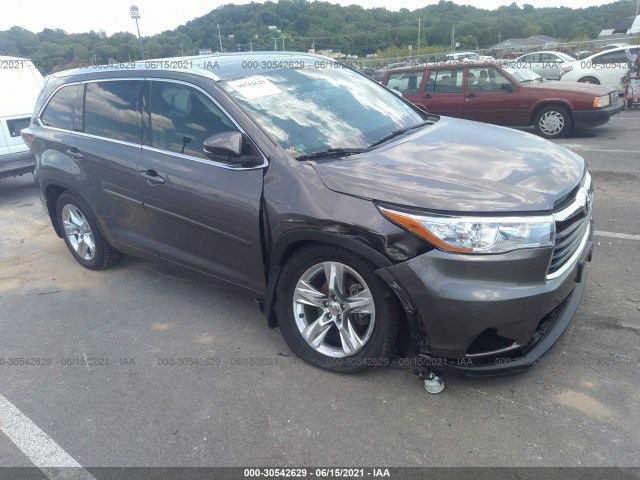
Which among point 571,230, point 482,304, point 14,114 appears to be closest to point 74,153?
point 482,304

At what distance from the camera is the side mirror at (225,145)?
3062mm

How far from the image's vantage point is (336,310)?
3.02 m

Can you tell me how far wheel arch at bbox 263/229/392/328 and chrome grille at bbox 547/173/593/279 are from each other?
88 centimetres

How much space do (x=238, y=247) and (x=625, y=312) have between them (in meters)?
2.69

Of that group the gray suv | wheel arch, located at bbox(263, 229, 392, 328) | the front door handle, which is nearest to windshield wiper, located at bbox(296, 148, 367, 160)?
the gray suv

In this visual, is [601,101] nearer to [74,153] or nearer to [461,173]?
[461,173]

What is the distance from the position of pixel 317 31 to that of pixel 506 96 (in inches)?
813

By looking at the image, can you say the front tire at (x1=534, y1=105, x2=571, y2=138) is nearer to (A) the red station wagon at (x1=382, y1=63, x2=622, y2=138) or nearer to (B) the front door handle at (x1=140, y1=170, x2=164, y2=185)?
(A) the red station wagon at (x1=382, y1=63, x2=622, y2=138)

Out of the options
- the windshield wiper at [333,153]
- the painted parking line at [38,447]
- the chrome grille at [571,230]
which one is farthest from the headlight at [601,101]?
the painted parking line at [38,447]

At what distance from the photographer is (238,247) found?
3365mm

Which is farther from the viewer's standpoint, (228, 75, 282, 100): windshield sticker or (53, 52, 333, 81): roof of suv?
(53, 52, 333, 81): roof of suv

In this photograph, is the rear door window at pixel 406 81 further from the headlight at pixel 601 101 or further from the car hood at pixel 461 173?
the car hood at pixel 461 173

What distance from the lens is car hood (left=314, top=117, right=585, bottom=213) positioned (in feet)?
8.57

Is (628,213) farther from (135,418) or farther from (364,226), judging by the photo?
(135,418)
